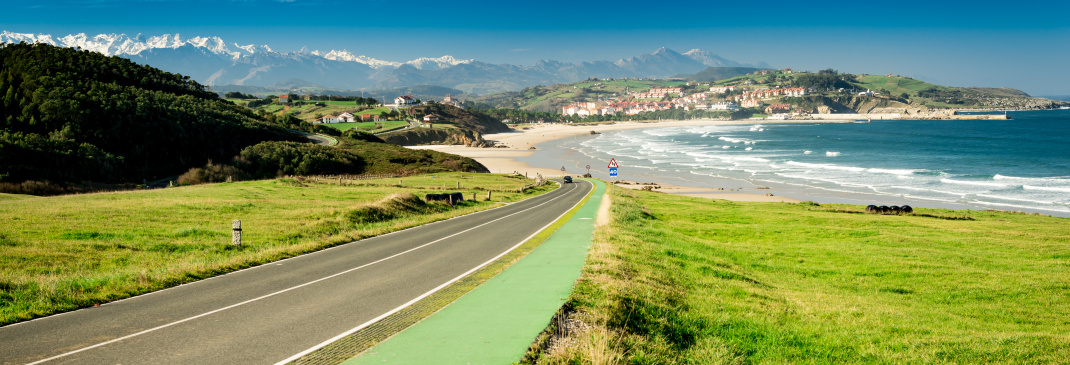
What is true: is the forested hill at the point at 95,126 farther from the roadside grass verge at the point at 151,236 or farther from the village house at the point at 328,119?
the village house at the point at 328,119

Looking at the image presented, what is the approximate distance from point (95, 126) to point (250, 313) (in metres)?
Result: 63.2

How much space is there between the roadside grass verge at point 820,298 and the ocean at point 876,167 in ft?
109

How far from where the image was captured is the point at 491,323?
30.7 ft

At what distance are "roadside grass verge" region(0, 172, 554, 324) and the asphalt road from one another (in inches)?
40.5

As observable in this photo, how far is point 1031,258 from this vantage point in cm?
2059

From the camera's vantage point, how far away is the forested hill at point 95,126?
46.1 metres

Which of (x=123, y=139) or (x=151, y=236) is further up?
(x=123, y=139)

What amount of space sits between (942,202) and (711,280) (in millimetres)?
51843

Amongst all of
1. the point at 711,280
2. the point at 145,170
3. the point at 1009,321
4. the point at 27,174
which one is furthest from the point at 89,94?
the point at 1009,321

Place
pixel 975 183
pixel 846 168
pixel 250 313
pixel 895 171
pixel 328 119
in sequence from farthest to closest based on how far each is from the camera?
pixel 328 119 < pixel 846 168 < pixel 895 171 < pixel 975 183 < pixel 250 313

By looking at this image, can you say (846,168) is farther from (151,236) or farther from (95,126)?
(95,126)

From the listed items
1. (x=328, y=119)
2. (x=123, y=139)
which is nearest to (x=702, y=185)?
(x=123, y=139)

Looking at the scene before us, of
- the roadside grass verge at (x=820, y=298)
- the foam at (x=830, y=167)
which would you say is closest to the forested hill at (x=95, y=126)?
the roadside grass verge at (x=820, y=298)

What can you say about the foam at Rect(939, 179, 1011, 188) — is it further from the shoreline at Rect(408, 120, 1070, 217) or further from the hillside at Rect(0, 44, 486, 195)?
the hillside at Rect(0, 44, 486, 195)
